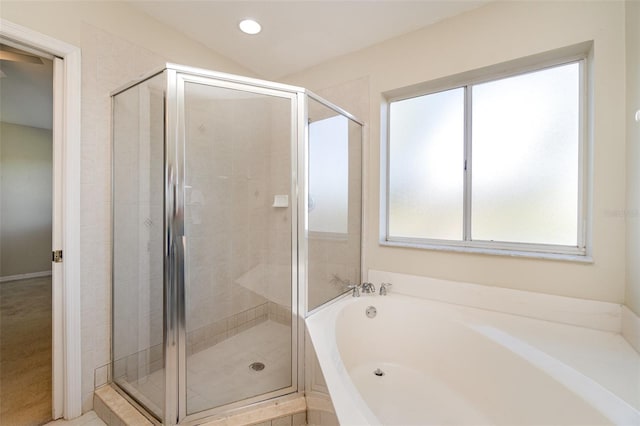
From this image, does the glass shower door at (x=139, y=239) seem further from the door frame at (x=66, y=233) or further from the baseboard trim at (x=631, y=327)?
the baseboard trim at (x=631, y=327)

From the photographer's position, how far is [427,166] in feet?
6.54

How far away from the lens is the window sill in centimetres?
143

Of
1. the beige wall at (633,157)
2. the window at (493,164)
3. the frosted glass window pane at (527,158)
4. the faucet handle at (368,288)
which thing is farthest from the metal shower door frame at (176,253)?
the beige wall at (633,157)

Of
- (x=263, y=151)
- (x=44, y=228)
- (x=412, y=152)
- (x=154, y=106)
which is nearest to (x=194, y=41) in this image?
(x=154, y=106)

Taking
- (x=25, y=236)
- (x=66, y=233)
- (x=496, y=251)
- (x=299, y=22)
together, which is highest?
(x=299, y=22)

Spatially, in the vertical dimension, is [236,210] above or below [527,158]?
below

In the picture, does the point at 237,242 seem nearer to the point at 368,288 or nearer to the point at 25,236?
the point at 368,288

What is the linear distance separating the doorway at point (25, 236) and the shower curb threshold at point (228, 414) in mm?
302

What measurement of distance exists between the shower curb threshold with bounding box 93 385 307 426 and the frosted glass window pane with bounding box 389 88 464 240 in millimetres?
1380

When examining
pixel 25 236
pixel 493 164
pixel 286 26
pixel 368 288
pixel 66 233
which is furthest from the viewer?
pixel 25 236

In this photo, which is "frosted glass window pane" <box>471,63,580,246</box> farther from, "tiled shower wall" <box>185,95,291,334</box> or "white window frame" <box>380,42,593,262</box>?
"tiled shower wall" <box>185,95,291,334</box>

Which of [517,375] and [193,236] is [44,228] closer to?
[193,236]

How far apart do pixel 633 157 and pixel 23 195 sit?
6.14 metres

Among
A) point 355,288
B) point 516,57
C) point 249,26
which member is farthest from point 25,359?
point 516,57
